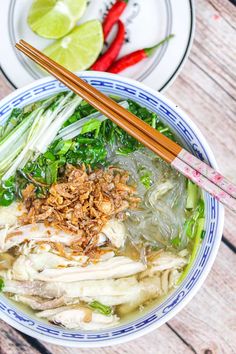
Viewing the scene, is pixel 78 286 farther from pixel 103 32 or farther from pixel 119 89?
pixel 103 32

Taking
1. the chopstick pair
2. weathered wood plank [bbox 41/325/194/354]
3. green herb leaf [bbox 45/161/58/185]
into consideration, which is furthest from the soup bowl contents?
weathered wood plank [bbox 41/325/194/354]

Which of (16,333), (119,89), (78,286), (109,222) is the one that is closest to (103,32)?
(119,89)

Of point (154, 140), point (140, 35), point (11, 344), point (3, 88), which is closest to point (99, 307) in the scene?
point (11, 344)

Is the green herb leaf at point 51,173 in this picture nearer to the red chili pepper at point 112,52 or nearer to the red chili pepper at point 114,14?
the red chili pepper at point 112,52

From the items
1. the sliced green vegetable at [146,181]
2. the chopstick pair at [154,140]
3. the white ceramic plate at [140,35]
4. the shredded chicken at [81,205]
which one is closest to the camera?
the chopstick pair at [154,140]

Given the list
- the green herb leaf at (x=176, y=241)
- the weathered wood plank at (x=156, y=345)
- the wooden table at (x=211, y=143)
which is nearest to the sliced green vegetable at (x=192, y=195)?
the green herb leaf at (x=176, y=241)

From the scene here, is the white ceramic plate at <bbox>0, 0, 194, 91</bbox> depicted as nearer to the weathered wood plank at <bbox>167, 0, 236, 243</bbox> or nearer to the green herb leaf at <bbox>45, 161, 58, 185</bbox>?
the weathered wood plank at <bbox>167, 0, 236, 243</bbox>
